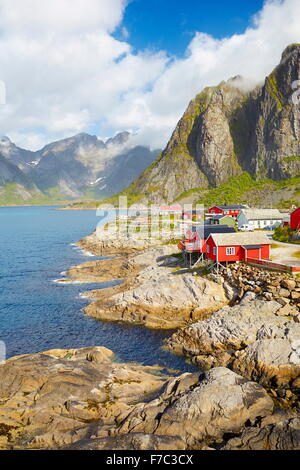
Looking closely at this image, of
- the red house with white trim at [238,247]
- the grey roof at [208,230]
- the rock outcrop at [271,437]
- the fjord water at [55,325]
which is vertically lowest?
the fjord water at [55,325]

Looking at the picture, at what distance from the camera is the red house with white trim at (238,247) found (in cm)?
4722

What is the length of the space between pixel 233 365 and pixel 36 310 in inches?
1189

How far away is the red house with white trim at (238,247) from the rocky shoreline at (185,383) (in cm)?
277

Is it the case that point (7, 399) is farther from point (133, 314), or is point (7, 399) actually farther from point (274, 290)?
point (274, 290)

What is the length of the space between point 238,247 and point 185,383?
25.8m

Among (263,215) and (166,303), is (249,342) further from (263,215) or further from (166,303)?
(263,215)

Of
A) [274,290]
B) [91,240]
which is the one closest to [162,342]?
[274,290]

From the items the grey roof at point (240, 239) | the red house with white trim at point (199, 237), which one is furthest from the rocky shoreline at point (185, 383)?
the red house with white trim at point (199, 237)

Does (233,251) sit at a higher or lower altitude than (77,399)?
higher

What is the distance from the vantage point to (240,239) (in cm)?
4831

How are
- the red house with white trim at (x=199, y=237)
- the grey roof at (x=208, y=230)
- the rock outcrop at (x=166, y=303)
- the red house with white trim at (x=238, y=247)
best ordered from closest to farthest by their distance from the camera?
the rock outcrop at (x=166, y=303)
the red house with white trim at (x=238, y=247)
the red house with white trim at (x=199, y=237)
the grey roof at (x=208, y=230)

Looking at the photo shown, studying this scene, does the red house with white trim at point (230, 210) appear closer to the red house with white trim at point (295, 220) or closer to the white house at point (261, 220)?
the white house at point (261, 220)

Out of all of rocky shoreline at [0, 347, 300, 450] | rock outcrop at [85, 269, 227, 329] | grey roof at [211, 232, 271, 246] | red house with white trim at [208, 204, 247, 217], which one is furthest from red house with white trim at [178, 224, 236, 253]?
red house with white trim at [208, 204, 247, 217]
